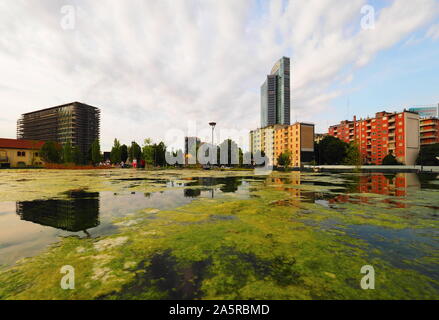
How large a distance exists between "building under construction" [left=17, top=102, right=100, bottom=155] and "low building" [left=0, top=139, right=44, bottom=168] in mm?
40541

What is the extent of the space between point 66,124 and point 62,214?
13859 centimetres

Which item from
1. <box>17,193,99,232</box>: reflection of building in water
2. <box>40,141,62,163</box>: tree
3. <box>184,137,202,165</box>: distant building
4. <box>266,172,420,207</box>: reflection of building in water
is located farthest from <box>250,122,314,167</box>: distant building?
<box>40,141,62,163</box>: tree

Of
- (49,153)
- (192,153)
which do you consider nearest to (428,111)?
(192,153)

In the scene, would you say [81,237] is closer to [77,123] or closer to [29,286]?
[29,286]

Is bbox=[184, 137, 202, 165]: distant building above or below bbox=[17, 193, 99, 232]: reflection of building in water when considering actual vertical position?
above

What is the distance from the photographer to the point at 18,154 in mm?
65750

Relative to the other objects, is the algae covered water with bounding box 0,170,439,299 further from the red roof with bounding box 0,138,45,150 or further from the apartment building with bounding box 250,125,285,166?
the apartment building with bounding box 250,125,285,166

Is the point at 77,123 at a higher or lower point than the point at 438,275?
higher

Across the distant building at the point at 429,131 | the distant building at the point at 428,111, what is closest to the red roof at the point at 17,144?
the distant building at the point at 429,131

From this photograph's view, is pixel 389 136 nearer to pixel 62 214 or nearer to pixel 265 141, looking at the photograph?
pixel 265 141

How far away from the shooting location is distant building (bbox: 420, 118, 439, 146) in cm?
8161
